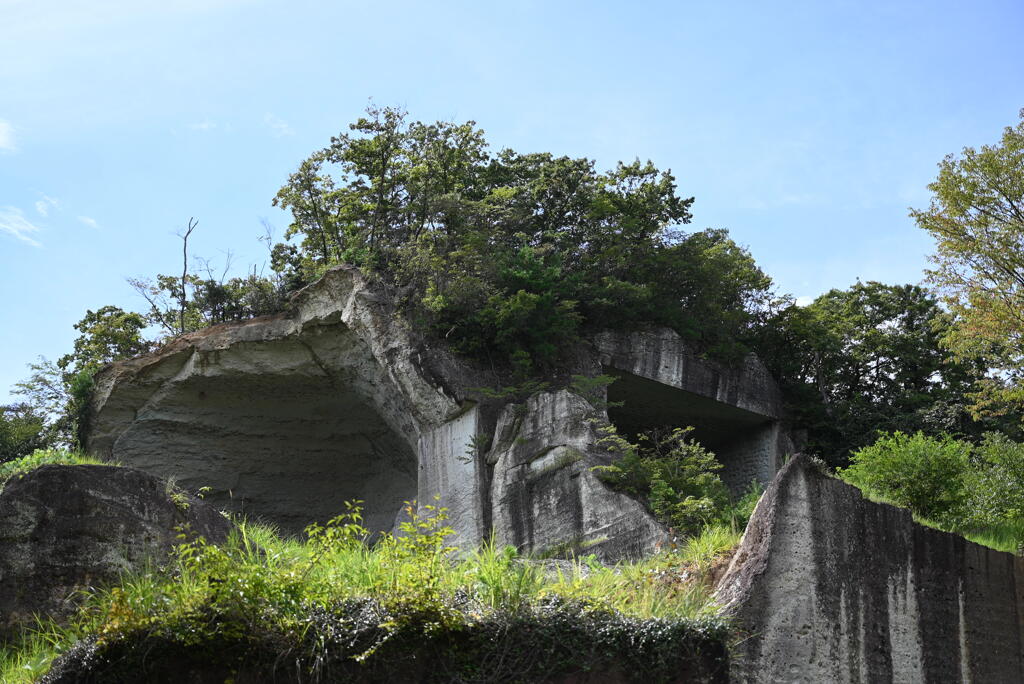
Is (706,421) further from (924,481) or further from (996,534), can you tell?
(996,534)

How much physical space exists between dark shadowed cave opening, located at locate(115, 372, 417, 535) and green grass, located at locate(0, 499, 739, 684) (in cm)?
1171

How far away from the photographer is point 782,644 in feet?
28.3

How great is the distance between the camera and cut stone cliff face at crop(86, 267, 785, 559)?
16.2 metres

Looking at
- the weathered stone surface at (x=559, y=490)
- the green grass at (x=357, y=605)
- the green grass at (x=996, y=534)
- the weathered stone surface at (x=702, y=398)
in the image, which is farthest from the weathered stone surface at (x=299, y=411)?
the green grass at (x=357, y=605)

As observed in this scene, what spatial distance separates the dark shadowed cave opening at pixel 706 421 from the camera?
66.4 ft

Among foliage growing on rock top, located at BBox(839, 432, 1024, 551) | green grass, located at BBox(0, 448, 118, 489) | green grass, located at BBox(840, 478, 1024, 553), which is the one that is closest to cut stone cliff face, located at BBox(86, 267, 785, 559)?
foliage growing on rock top, located at BBox(839, 432, 1024, 551)

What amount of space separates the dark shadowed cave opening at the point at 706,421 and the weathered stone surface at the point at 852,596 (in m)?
10.0

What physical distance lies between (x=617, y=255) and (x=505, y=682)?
1373 cm

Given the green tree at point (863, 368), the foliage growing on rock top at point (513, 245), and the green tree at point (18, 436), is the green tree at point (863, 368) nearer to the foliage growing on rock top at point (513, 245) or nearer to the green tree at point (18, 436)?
the foliage growing on rock top at point (513, 245)

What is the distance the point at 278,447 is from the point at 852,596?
14950mm

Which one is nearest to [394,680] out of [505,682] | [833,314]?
[505,682]

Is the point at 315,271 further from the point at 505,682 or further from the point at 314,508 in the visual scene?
the point at 505,682

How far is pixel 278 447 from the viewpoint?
21672 mm

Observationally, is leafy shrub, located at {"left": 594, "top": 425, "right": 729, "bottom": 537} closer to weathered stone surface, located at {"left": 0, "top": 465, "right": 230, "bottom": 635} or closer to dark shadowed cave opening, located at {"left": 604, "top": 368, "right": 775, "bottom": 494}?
dark shadowed cave opening, located at {"left": 604, "top": 368, "right": 775, "bottom": 494}
